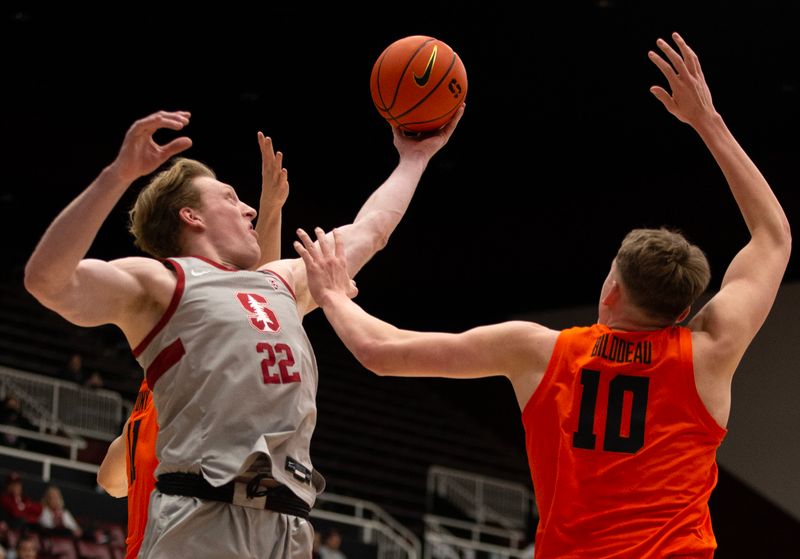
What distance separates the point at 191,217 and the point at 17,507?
7124 millimetres

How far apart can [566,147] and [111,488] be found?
12142mm

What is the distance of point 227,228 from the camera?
361cm

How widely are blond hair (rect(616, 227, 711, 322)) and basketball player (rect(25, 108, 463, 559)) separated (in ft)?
3.07

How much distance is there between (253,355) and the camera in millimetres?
3291

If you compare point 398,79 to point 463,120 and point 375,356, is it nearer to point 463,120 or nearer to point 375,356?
point 375,356

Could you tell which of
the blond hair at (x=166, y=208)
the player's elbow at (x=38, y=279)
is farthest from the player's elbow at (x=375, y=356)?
the blond hair at (x=166, y=208)

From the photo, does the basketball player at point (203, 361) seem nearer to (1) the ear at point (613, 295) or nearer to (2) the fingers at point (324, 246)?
(2) the fingers at point (324, 246)

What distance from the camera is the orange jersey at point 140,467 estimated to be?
12.7 feet

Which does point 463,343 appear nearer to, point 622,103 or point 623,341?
point 623,341

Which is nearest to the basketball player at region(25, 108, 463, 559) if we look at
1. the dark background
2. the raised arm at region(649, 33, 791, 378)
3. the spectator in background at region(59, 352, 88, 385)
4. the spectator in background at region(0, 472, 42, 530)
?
the raised arm at region(649, 33, 791, 378)

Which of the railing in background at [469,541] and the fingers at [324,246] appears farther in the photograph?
the railing in background at [469,541]

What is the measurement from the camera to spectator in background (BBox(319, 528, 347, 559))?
11648 millimetres

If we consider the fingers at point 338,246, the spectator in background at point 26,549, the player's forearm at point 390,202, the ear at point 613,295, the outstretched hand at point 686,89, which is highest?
the outstretched hand at point 686,89

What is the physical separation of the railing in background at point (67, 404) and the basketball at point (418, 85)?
30.4 feet
